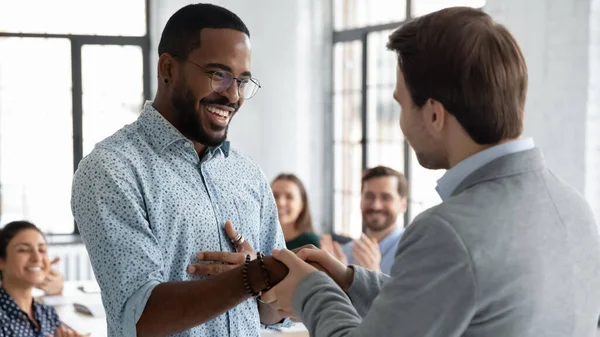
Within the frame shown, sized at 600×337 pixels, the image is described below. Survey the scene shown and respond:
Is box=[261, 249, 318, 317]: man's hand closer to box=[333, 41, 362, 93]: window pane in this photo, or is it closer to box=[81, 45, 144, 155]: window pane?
box=[333, 41, 362, 93]: window pane

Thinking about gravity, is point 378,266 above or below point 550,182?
below

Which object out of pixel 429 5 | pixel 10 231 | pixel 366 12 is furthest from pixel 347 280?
pixel 366 12

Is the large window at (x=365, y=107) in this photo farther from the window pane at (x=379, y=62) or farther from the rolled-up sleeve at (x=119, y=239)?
the rolled-up sleeve at (x=119, y=239)

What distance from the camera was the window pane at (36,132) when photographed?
6312mm

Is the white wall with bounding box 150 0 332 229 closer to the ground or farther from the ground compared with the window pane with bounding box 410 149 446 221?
farther from the ground

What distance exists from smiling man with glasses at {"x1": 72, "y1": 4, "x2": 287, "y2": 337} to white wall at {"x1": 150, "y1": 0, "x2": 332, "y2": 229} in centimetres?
480

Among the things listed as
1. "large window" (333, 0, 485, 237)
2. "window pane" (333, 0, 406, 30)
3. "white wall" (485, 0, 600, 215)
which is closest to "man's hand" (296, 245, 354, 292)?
"white wall" (485, 0, 600, 215)

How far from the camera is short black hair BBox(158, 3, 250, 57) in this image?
1.72 meters

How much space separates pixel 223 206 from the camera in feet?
5.72

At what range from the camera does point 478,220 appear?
107cm

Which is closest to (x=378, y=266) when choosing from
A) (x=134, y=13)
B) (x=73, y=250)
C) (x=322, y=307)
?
(x=322, y=307)

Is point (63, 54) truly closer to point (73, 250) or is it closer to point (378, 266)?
point (73, 250)

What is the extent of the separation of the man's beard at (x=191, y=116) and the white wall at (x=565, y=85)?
2.34 metres

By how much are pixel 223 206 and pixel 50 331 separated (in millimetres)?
1960
